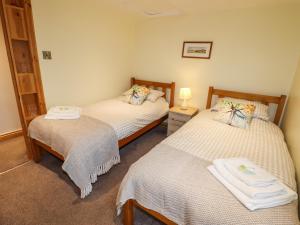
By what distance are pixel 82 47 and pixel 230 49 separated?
242 centimetres

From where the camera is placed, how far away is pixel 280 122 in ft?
8.24

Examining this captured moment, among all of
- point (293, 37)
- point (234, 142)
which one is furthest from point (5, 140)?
point (293, 37)

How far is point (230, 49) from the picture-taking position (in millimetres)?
2691

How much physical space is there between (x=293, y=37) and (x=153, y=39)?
2236 millimetres

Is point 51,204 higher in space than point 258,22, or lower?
lower

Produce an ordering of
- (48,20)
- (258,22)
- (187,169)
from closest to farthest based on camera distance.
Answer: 1. (187,169)
2. (48,20)
3. (258,22)

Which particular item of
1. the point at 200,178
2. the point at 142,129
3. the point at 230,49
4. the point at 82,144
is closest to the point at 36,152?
the point at 82,144

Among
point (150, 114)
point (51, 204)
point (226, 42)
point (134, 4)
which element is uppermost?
point (134, 4)

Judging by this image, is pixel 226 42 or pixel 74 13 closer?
pixel 74 13

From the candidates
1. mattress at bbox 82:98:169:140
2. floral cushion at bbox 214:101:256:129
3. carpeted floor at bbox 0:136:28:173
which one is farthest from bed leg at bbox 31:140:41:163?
floral cushion at bbox 214:101:256:129

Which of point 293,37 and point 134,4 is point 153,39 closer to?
point 134,4

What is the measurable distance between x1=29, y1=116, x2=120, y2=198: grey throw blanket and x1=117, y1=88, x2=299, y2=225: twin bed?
58 centimetres

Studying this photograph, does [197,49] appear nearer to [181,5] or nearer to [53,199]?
[181,5]

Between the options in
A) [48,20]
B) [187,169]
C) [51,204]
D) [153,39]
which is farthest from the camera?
[153,39]
